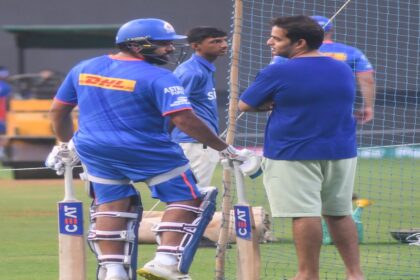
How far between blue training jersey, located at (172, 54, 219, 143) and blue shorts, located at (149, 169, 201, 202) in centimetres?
267

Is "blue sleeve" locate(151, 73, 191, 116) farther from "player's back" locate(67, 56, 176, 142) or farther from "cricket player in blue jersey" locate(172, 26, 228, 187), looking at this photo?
"cricket player in blue jersey" locate(172, 26, 228, 187)

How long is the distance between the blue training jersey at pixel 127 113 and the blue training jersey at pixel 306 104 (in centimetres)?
57

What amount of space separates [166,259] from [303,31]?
5.23 ft

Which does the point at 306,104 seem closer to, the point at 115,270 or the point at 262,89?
the point at 262,89

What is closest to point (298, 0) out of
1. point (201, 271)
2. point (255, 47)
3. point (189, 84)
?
point (255, 47)

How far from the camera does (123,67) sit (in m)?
7.03

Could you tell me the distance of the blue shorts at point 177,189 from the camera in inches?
281

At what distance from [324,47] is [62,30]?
11.8 meters

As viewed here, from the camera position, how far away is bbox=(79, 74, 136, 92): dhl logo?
6.97 m

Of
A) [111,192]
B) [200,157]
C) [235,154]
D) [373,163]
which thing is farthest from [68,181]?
[373,163]

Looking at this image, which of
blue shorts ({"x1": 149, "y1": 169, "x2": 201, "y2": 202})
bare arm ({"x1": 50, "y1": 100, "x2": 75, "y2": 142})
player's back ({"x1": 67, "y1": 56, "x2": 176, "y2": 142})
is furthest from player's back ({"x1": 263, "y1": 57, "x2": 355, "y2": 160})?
bare arm ({"x1": 50, "y1": 100, "x2": 75, "y2": 142})

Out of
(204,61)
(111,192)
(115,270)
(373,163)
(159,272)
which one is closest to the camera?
(159,272)

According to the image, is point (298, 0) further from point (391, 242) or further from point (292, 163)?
point (292, 163)

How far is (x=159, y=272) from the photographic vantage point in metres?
7.00
